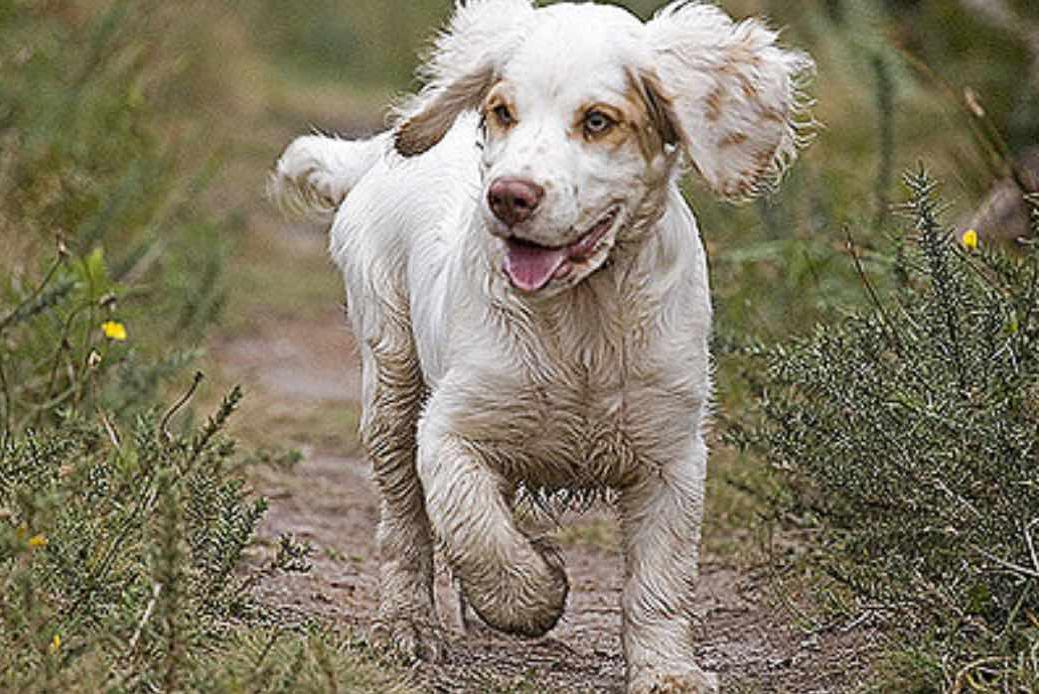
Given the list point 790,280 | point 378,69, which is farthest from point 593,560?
point 378,69

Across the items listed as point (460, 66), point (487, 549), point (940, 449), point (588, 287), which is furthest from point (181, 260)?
point (940, 449)

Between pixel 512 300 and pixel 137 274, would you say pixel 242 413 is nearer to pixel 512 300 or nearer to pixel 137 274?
pixel 137 274

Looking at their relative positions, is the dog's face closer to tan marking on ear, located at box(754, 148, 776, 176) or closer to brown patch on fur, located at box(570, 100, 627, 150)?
brown patch on fur, located at box(570, 100, 627, 150)

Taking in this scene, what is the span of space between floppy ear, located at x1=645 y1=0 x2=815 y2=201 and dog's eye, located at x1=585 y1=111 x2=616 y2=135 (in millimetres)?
155

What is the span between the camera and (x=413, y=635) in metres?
4.72

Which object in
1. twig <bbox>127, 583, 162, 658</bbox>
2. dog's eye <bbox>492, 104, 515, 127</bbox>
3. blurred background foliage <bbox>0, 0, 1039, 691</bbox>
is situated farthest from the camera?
dog's eye <bbox>492, 104, 515, 127</bbox>

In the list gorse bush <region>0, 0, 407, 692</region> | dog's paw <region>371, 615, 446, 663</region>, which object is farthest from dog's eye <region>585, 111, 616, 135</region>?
dog's paw <region>371, 615, 446, 663</region>

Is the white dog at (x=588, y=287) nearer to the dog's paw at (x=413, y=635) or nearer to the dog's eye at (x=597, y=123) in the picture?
the dog's eye at (x=597, y=123)

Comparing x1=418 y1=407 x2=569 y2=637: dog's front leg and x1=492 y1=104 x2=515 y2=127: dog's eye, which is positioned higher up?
x1=492 y1=104 x2=515 y2=127: dog's eye

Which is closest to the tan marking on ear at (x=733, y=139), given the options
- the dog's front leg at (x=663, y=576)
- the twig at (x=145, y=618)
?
the dog's front leg at (x=663, y=576)

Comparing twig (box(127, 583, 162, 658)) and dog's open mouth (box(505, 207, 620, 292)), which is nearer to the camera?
twig (box(127, 583, 162, 658))

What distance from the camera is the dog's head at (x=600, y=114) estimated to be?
390cm

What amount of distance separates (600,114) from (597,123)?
0.02m

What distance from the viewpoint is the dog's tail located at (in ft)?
18.1
